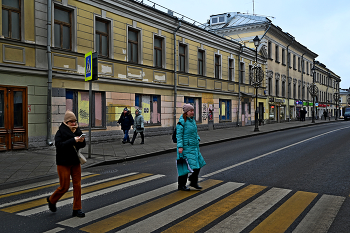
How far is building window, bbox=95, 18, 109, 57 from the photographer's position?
589 inches

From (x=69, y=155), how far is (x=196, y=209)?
2.11 m

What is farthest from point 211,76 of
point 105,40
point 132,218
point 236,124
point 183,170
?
point 132,218

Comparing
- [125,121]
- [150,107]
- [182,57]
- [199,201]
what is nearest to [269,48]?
[182,57]

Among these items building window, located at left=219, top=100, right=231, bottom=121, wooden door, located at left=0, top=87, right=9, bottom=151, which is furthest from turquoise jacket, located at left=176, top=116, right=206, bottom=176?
building window, located at left=219, top=100, right=231, bottom=121

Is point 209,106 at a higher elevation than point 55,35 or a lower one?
lower

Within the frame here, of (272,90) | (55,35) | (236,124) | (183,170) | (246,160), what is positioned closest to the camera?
(183,170)

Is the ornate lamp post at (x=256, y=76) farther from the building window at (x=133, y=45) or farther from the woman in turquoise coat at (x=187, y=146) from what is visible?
the woman in turquoise coat at (x=187, y=146)

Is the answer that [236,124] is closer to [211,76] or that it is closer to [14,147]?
[211,76]

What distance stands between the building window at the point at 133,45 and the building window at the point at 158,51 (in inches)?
65.3

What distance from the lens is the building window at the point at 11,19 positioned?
11297 millimetres

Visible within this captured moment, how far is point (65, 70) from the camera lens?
43.2 ft

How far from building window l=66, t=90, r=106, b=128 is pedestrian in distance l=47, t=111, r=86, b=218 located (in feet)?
30.5

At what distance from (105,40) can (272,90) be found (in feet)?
87.4


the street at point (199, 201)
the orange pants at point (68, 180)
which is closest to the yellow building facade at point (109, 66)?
the street at point (199, 201)
